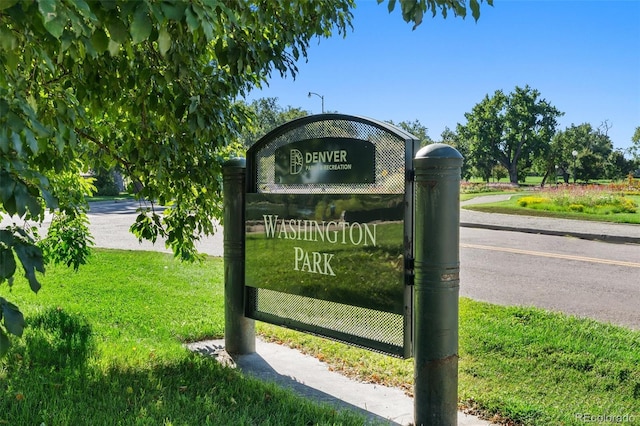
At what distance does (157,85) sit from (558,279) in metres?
6.77

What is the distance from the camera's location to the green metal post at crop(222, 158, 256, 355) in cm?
464

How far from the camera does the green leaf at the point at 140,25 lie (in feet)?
6.23

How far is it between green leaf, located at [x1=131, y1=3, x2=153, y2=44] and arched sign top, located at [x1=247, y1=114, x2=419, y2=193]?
1.84 m

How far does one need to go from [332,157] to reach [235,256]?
4.39ft

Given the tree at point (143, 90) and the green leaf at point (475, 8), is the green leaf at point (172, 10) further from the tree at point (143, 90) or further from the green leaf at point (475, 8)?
the green leaf at point (475, 8)

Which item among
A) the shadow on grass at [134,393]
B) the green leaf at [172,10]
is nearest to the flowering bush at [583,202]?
the shadow on grass at [134,393]

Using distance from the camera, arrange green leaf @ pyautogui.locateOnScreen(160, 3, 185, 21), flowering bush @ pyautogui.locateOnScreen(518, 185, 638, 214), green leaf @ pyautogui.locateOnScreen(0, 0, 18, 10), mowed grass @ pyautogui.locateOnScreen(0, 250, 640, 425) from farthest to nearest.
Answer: flowering bush @ pyautogui.locateOnScreen(518, 185, 638, 214), mowed grass @ pyautogui.locateOnScreen(0, 250, 640, 425), green leaf @ pyautogui.locateOnScreen(160, 3, 185, 21), green leaf @ pyautogui.locateOnScreen(0, 0, 18, 10)

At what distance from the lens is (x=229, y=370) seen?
4.29 metres

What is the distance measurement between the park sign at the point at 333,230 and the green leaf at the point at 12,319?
213cm

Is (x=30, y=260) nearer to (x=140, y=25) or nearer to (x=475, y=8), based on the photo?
(x=140, y=25)

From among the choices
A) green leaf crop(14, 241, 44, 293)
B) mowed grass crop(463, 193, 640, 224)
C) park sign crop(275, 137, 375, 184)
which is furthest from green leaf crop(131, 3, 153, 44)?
mowed grass crop(463, 193, 640, 224)

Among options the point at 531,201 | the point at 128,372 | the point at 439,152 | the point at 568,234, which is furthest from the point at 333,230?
the point at 531,201

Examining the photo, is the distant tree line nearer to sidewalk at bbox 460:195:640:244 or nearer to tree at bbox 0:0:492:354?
sidewalk at bbox 460:195:640:244

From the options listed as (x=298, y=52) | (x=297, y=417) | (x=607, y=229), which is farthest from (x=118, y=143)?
(x=607, y=229)
